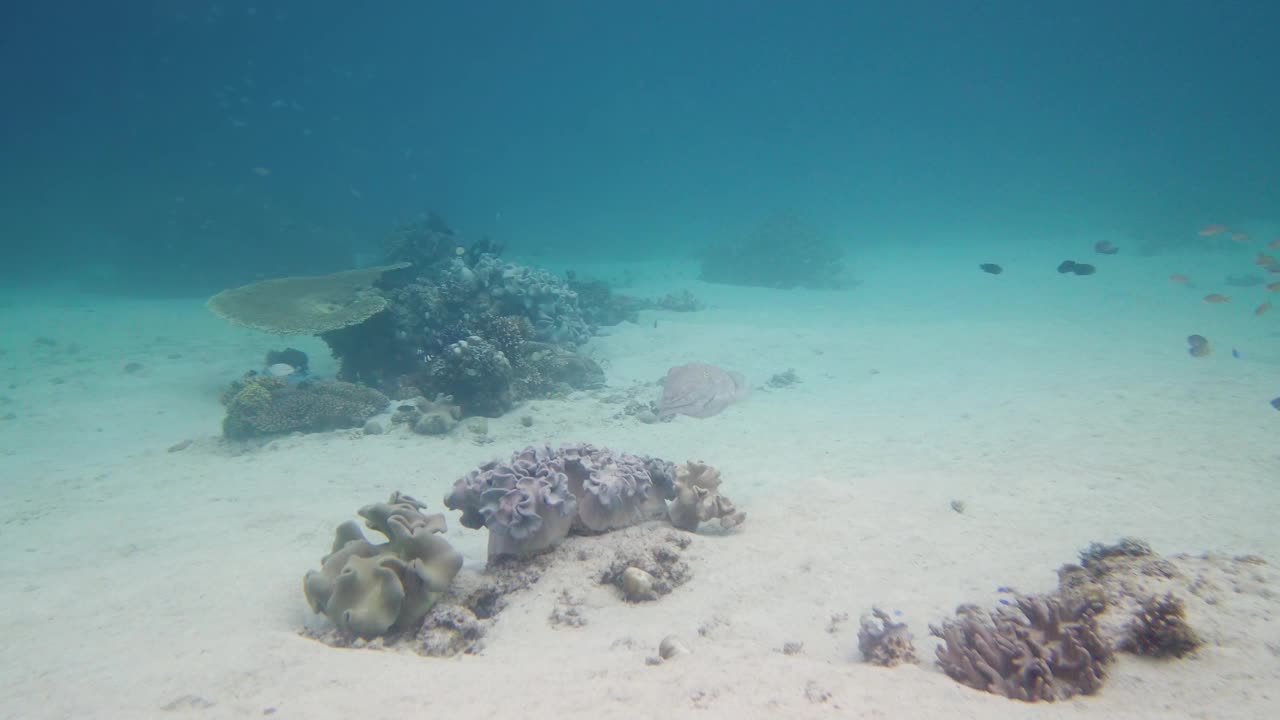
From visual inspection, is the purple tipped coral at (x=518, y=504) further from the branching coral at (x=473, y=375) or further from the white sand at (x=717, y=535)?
the branching coral at (x=473, y=375)

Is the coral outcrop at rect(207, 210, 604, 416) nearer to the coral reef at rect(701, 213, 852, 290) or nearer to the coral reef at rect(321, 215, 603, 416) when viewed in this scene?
the coral reef at rect(321, 215, 603, 416)

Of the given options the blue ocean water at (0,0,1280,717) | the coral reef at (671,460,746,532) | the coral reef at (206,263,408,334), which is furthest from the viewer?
the coral reef at (206,263,408,334)

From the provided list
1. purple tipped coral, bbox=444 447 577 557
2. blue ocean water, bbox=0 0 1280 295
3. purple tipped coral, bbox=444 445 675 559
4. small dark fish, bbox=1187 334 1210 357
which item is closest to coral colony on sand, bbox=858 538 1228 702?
purple tipped coral, bbox=444 445 675 559

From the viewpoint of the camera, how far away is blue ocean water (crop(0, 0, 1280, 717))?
319cm

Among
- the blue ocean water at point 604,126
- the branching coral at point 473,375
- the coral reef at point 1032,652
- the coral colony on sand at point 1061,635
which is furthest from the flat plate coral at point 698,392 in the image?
the blue ocean water at point 604,126

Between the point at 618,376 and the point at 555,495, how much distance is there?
7.89 m

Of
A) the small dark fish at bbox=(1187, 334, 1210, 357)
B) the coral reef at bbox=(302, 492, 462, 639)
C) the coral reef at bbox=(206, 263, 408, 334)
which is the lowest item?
the coral reef at bbox=(302, 492, 462, 639)

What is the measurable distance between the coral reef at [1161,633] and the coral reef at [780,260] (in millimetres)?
23446

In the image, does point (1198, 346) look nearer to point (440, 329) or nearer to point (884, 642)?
point (884, 642)

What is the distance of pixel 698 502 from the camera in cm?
492

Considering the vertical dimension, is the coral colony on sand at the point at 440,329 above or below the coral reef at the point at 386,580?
above

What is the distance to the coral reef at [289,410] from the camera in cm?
877

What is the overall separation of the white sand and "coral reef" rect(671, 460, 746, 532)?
8.0 inches

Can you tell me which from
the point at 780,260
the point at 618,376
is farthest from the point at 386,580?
the point at 780,260
